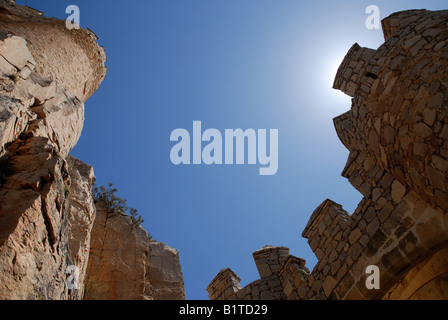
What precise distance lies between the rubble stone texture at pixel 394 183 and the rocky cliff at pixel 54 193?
456cm

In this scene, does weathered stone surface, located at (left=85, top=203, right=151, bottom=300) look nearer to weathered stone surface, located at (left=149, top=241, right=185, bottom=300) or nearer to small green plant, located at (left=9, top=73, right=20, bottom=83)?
weathered stone surface, located at (left=149, top=241, right=185, bottom=300)

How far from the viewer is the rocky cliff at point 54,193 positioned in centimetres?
303

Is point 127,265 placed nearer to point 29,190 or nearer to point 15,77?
point 15,77

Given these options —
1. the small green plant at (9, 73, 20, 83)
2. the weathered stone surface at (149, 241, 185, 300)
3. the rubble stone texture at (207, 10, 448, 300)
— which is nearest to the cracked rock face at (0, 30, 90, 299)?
the small green plant at (9, 73, 20, 83)

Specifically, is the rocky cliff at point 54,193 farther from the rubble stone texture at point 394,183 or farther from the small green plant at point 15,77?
the rubble stone texture at point 394,183

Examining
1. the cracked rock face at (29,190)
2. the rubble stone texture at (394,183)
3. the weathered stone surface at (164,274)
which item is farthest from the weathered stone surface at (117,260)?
the cracked rock face at (29,190)

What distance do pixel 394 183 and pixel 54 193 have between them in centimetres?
546

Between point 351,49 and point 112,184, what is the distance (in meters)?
9.34

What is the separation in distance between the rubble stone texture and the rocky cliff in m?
4.56

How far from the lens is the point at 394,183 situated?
16.6 ft

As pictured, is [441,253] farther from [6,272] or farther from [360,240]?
[6,272]
